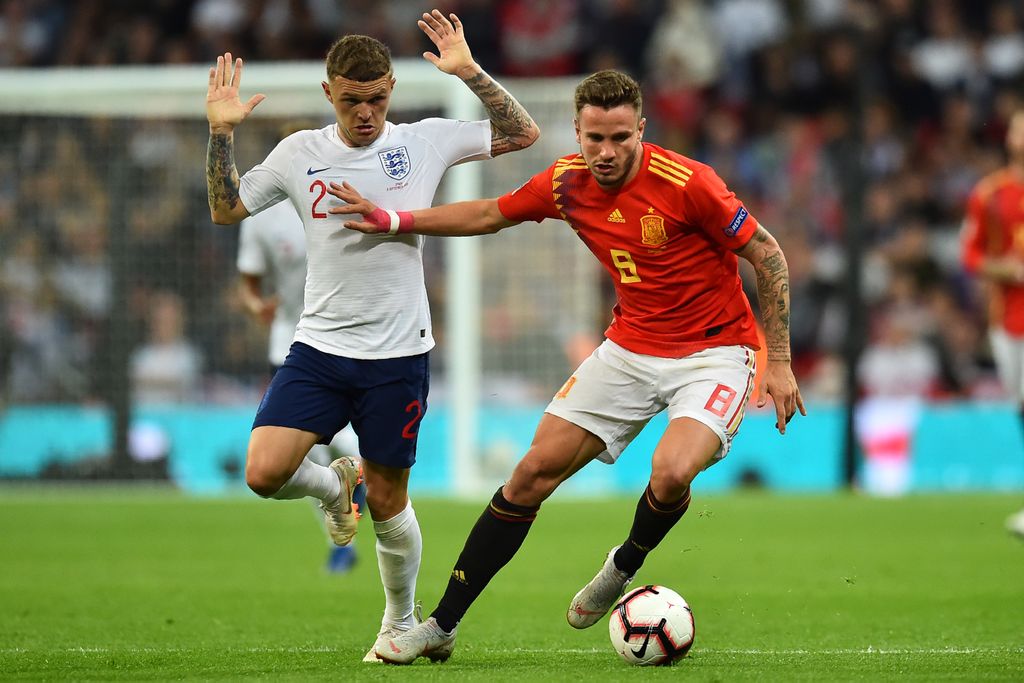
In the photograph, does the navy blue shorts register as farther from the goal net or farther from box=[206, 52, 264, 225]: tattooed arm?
the goal net

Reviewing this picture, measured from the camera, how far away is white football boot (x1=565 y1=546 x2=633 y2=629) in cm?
625

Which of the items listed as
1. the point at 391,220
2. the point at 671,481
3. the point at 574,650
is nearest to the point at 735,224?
the point at 671,481

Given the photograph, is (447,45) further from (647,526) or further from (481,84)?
(647,526)

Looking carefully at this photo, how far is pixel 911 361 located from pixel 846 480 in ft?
5.85

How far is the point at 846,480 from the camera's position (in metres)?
14.4

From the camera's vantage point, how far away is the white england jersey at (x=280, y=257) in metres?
9.04

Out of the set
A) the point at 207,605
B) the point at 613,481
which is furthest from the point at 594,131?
the point at 613,481

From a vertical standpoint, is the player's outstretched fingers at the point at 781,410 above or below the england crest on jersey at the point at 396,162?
below

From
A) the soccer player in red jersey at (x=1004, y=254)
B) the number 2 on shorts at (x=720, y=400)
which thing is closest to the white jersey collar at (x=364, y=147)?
the number 2 on shorts at (x=720, y=400)

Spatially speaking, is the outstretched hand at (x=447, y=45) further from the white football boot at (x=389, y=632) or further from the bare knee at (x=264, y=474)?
the white football boot at (x=389, y=632)

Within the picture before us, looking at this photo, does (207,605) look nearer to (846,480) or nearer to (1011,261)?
(1011,261)

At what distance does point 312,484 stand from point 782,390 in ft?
6.07

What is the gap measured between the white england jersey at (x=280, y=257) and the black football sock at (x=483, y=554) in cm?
323

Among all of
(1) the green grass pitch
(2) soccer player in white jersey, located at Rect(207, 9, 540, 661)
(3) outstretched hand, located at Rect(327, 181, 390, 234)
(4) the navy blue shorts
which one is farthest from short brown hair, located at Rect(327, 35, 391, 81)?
(1) the green grass pitch
